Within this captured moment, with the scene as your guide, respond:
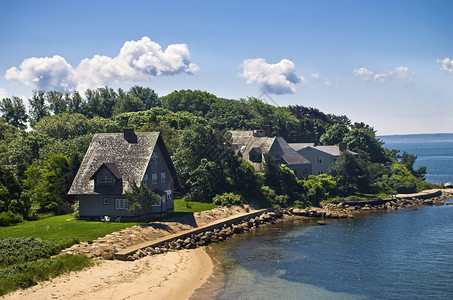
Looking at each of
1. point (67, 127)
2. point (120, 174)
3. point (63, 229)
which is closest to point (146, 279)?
point (63, 229)

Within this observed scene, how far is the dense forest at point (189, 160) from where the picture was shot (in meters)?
60.2

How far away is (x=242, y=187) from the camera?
2822 inches

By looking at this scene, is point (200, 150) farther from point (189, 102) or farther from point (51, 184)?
point (189, 102)

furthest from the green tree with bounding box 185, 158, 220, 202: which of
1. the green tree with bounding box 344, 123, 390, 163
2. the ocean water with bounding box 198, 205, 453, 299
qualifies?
the green tree with bounding box 344, 123, 390, 163

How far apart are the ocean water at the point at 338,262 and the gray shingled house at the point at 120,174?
10432 mm

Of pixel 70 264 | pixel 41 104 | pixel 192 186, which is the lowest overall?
pixel 70 264

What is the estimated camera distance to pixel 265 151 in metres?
85.7

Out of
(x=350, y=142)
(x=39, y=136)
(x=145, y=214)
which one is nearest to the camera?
(x=145, y=214)

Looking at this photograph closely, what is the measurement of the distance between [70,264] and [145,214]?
53.8 feet

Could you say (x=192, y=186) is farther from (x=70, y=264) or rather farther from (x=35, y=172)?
(x=70, y=264)

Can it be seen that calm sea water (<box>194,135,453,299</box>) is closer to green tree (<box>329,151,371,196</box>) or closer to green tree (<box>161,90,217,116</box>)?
green tree (<box>329,151,371,196</box>)

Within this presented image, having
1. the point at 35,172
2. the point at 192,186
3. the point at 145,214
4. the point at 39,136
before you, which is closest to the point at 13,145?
the point at 39,136

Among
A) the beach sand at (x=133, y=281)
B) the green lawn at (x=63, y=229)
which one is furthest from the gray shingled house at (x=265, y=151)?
the beach sand at (x=133, y=281)

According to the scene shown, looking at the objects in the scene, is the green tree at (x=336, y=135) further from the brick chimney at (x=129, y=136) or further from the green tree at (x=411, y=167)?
the brick chimney at (x=129, y=136)
